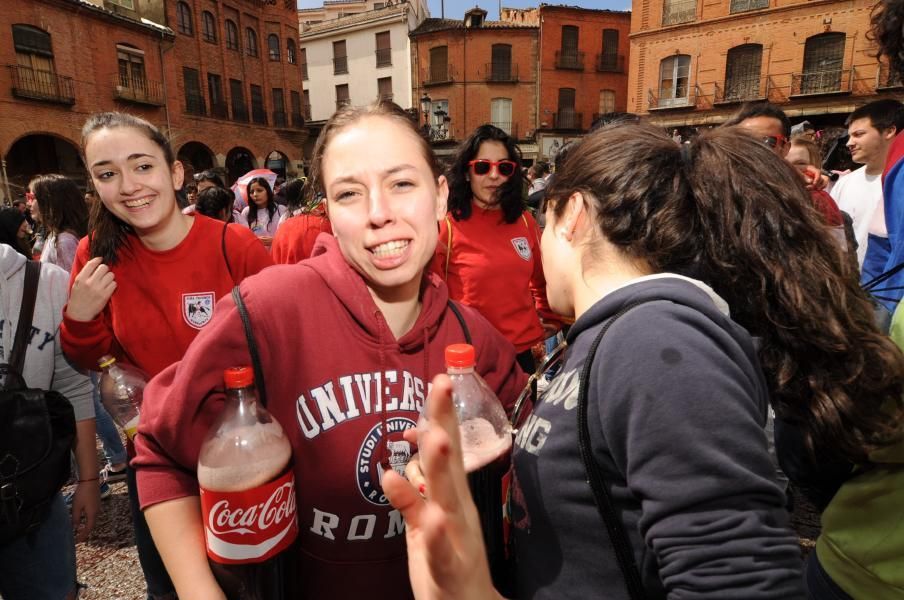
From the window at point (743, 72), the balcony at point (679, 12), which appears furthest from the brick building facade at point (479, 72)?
the window at point (743, 72)

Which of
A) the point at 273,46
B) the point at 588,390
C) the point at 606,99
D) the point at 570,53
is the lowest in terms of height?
the point at 588,390

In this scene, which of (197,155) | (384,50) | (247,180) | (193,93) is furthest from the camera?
(384,50)

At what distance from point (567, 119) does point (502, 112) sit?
4048mm

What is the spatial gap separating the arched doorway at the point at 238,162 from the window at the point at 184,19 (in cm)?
548

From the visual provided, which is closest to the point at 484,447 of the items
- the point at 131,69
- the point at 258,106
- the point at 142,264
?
the point at 142,264

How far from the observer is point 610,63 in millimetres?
30078

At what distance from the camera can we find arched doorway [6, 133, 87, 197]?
58.3ft

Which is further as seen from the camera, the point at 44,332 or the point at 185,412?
the point at 44,332

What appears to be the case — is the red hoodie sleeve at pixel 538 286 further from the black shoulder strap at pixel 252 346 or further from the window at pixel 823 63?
the window at pixel 823 63

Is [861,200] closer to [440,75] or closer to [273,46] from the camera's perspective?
[273,46]

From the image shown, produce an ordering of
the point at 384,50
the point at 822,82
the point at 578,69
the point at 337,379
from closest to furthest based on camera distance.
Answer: the point at 337,379 → the point at 822,82 → the point at 578,69 → the point at 384,50

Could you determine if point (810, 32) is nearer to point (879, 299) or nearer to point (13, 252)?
point (879, 299)

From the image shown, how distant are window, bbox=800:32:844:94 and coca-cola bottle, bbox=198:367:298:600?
2603 centimetres

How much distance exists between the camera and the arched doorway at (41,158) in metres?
17.8
